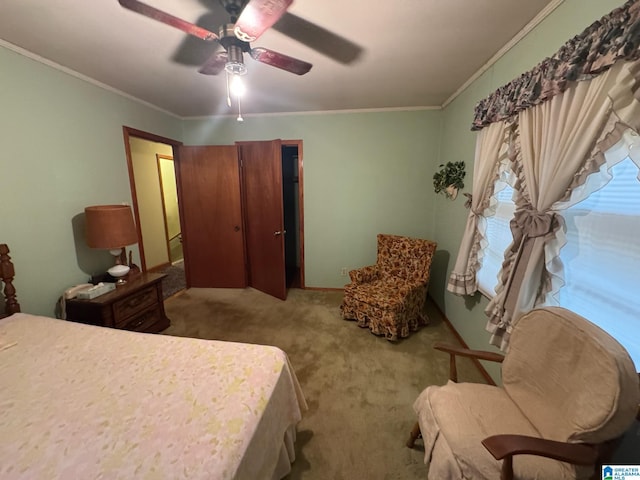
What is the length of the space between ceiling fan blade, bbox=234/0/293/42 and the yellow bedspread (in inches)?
59.9

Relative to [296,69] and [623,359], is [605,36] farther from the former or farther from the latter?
[296,69]

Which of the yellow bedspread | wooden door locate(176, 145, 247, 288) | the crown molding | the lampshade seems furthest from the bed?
the crown molding

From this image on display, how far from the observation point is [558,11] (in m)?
1.32

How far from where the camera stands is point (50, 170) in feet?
6.58

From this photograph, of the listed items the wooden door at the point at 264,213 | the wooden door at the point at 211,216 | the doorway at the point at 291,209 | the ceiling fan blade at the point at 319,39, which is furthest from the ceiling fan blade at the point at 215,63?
the doorway at the point at 291,209

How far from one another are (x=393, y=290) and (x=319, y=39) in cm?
223

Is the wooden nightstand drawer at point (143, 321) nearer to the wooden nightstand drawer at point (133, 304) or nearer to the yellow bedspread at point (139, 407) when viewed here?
the wooden nightstand drawer at point (133, 304)

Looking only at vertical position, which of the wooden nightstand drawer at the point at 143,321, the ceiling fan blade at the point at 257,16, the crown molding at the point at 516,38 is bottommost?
the wooden nightstand drawer at the point at 143,321

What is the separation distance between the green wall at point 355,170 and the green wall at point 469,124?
27 cm

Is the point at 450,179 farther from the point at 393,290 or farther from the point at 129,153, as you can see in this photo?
the point at 129,153

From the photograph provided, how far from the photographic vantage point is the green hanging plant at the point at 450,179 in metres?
2.53

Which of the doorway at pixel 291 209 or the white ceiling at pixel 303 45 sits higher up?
the white ceiling at pixel 303 45

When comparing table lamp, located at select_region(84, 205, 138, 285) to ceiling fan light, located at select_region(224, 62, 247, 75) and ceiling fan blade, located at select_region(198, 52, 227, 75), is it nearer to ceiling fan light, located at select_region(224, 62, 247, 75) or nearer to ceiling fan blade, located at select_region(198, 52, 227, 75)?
ceiling fan blade, located at select_region(198, 52, 227, 75)

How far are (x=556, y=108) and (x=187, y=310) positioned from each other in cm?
363
